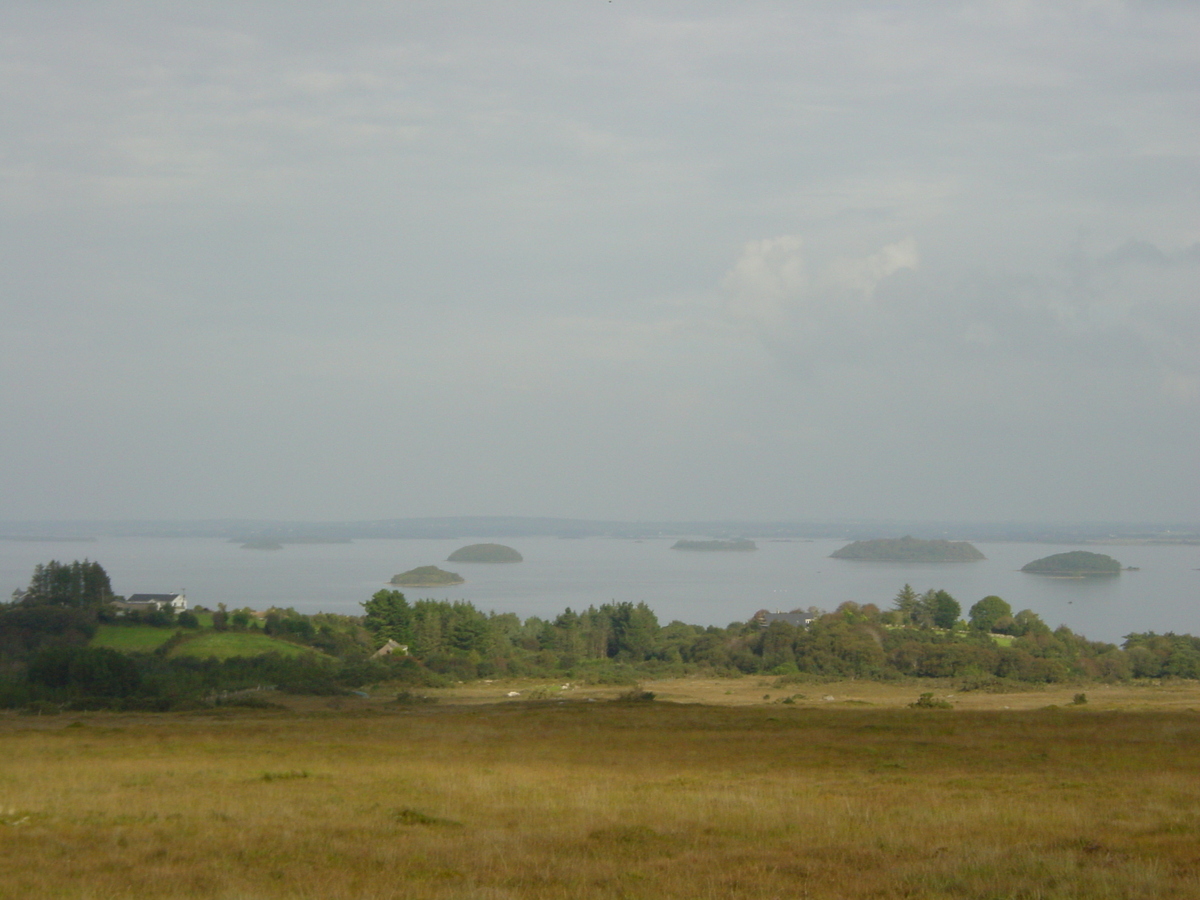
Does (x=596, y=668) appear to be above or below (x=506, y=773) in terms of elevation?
below

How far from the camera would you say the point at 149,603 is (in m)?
62.7

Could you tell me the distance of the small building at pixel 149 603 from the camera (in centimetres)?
5605

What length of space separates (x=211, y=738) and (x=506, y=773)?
9879mm

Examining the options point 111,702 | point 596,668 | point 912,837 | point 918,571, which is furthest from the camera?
point 918,571

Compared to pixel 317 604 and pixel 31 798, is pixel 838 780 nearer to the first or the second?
pixel 31 798

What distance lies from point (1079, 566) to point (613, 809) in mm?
181326

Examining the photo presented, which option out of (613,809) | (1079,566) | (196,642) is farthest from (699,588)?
(613,809)

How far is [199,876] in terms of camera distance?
8305 millimetres

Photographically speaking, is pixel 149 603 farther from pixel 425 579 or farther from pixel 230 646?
pixel 425 579

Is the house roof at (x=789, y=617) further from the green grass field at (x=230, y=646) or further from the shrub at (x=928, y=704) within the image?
the shrub at (x=928, y=704)

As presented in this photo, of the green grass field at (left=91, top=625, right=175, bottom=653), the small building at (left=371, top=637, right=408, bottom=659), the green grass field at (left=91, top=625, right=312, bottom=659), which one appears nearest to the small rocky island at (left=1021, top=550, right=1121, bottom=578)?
the small building at (left=371, top=637, right=408, bottom=659)

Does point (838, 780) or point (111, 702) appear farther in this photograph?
point (111, 702)

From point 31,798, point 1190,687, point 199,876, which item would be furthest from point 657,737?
point 1190,687

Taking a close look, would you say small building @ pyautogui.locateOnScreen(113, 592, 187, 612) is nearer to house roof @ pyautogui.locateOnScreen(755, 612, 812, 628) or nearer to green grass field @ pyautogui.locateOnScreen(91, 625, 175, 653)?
green grass field @ pyautogui.locateOnScreen(91, 625, 175, 653)
